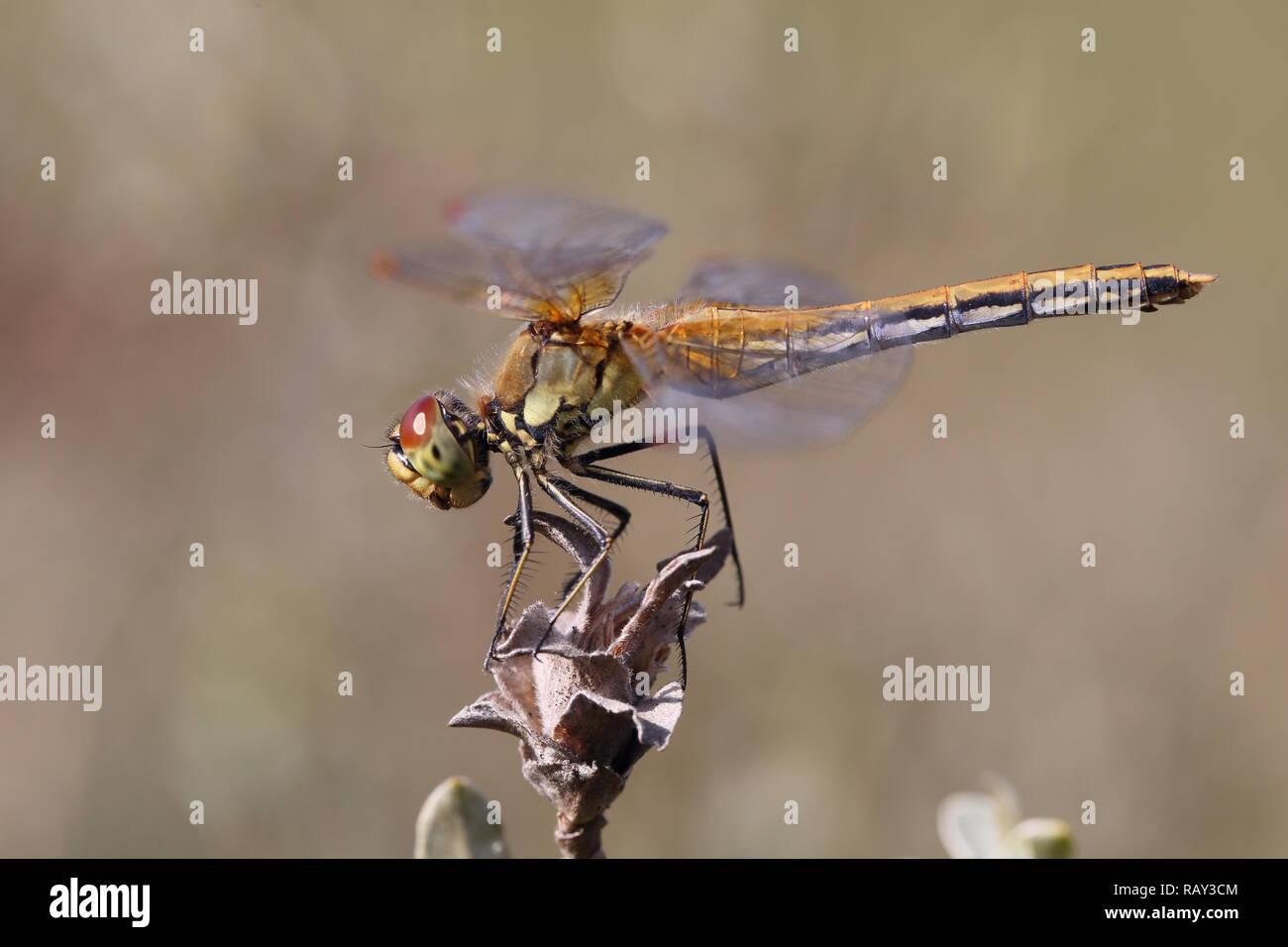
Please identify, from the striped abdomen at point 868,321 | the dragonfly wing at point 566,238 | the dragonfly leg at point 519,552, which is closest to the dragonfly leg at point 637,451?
the striped abdomen at point 868,321

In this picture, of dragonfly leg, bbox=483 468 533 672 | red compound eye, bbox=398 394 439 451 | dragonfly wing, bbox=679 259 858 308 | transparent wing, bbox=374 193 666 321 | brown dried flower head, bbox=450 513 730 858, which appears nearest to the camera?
brown dried flower head, bbox=450 513 730 858

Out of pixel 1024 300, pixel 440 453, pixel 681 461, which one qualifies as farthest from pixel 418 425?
pixel 681 461

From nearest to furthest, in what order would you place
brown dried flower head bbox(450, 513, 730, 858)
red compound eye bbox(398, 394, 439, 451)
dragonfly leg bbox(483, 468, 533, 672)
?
1. brown dried flower head bbox(450, 513, 730, 858)
2. dragonfly leg bbox(483, 468, 533, 672)
3. red compound eye bbox(398, 394, 439, 451)

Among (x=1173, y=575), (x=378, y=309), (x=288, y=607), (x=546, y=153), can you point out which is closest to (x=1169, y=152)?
(x=1173, y=575)

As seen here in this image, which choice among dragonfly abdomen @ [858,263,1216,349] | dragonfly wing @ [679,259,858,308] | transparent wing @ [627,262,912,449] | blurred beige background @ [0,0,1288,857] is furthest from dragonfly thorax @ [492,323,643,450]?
blurred beige background @ [0,0,1288,857]

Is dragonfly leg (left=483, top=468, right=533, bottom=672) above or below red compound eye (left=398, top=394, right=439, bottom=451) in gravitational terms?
Answer: below

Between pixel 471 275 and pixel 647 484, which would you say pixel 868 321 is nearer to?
pixel 647 484

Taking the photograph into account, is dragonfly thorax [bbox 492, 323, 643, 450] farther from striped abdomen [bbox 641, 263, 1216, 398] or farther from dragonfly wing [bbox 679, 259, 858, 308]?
dragonfly wing [bbox 679, 259, 858, 308]
